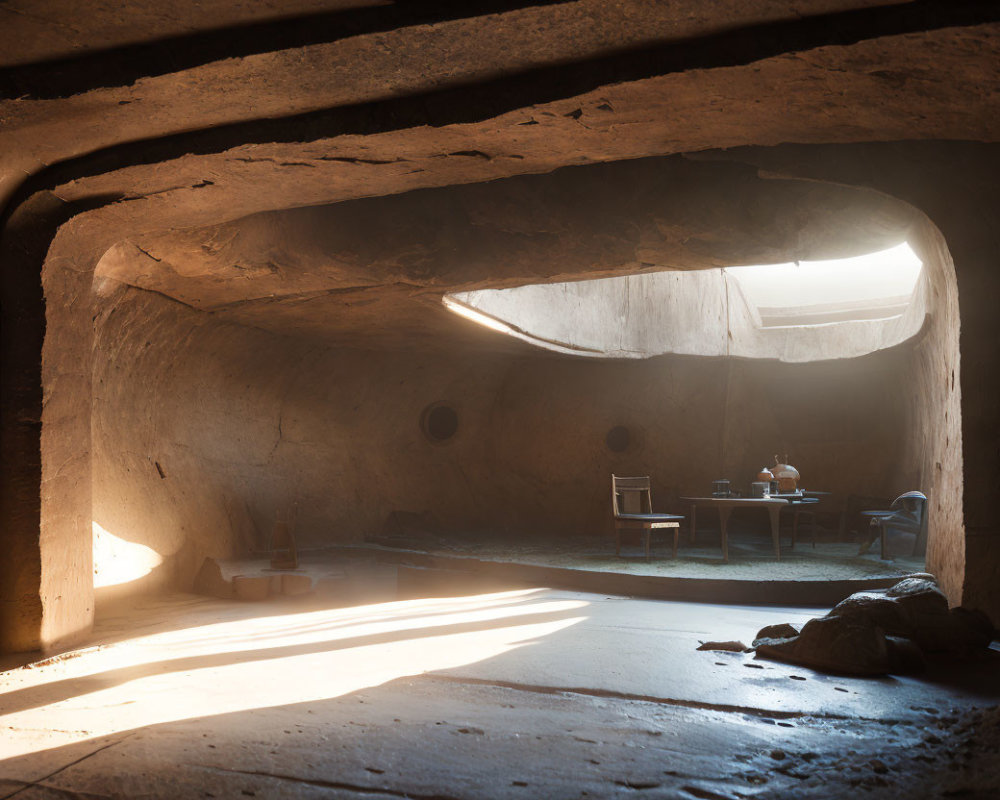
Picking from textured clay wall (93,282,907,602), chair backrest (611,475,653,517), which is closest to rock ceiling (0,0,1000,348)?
textured clay wall (93,282,907,602)

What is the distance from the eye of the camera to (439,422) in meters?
10.9

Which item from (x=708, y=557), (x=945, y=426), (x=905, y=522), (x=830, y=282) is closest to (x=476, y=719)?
(x=945, y=426)

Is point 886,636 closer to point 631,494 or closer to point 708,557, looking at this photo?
point 708,557

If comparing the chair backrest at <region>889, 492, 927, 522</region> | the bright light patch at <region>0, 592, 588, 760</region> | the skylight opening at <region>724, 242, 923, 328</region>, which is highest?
the skylight opening at <region>724, 242, 923, 328</region>

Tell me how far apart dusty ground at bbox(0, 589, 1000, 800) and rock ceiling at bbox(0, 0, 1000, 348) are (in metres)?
2.62

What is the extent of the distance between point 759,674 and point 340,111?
3.52 metres

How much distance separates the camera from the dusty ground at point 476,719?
2.66m

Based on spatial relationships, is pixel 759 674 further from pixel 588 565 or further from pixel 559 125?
pixel 588 565

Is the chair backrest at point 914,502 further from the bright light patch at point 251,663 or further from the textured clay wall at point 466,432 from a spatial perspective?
the bright light patch at point 251,663

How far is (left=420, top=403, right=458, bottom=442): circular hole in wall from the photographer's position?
10.7 m

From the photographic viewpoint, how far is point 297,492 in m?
9.07

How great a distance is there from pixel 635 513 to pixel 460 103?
626 cm

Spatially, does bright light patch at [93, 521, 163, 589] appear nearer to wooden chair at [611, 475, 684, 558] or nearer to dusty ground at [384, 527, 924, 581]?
dusty ground at [384, 527, 924, 581]

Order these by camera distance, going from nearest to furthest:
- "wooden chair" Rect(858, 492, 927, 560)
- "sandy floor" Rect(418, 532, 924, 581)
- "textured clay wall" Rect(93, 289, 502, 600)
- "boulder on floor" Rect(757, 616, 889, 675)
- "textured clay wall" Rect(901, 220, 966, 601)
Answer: "boulder on floor" Rect(757, 616, 889, 675), "textured clay wall" Rect(901, 220, 966, 601), "textured clay wall" Rect(93, 289, 502, 600), "sandy floor" Rect(418, 532, 924, 581), "wooden chair" Rect(858, 492, 927, 560)
